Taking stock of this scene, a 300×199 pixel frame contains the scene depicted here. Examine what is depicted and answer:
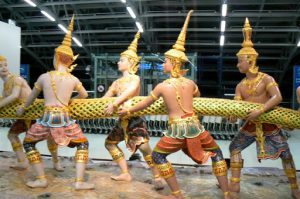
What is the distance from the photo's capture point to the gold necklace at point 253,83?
11.3 ft

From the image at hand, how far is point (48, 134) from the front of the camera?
350 centimetres

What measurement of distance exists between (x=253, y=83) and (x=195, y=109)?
2.05 feet

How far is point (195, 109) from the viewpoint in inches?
143

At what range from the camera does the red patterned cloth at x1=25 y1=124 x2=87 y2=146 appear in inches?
134

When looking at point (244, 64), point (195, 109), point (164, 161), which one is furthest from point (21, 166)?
point (244, 64)

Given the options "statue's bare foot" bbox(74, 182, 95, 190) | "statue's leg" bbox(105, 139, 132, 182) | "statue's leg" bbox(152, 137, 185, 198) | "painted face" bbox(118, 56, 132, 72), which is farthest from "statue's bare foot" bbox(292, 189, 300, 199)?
"painted face" bbox(118, 56, 132, 72)

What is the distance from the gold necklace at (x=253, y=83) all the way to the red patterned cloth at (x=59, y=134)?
173 centimetres

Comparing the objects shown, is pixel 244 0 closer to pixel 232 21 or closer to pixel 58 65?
pixel 232 21

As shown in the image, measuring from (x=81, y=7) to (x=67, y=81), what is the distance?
8.99m

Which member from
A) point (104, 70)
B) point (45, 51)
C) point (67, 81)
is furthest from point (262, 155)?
point (45, 51)

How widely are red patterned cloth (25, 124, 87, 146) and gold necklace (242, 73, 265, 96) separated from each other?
5.67ft

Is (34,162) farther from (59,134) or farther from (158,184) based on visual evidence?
(158,184)

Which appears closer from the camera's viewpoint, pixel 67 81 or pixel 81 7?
pixel 67 81

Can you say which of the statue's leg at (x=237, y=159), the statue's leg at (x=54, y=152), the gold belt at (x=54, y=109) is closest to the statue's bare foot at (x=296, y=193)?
the statue's leg at (x=237, y=159)
